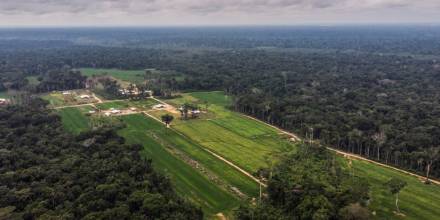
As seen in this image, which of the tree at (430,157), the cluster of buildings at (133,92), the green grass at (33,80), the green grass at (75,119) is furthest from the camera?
the green grass at (33,80)

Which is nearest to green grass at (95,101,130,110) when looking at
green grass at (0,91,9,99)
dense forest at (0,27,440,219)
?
dense forest at (0,27,440,219)

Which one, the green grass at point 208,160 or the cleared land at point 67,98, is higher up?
the cleared land at point 67,98

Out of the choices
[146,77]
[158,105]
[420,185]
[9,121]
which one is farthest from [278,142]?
[146,77]

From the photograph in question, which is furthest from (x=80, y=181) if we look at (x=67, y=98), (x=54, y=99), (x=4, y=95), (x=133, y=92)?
(x=4, y=95)

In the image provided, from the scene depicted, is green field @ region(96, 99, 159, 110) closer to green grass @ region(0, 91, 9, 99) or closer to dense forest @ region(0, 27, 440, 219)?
dense forest @ region(0, 27, 440, 219)

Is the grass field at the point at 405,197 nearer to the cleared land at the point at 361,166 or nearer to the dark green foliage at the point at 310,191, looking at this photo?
the cleared land at the point at 361,166

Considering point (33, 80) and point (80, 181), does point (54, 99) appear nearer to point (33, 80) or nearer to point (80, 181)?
point (33, 80)

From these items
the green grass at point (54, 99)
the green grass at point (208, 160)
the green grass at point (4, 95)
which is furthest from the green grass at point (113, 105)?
the green grass at point (4, 95)
